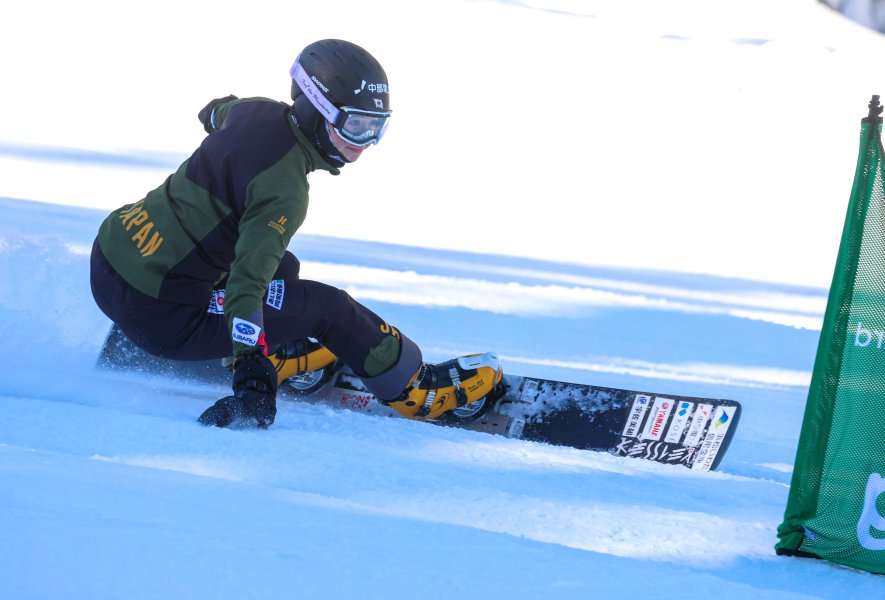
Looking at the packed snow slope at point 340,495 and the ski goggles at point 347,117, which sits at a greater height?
the ski goggles at point 347,117

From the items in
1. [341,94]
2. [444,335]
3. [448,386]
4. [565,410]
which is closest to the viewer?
[341,94]

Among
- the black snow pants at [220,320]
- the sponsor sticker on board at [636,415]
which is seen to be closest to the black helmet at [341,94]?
the black snow pants at [220,320]

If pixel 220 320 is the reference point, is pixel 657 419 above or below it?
below

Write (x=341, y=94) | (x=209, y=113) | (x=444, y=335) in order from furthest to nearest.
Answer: (x=444, y=335), (x=209, y=113), (x=341, y=94)

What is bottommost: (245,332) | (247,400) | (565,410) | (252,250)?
(565,410)

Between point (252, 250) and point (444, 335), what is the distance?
2.73m

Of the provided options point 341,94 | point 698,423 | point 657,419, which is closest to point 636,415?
point 657,419

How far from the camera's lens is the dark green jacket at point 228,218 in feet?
10.3

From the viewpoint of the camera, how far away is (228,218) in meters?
3.31

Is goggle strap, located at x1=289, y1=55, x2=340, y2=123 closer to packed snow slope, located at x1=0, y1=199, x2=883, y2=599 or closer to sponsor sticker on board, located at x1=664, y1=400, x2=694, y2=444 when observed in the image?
packed snow slope, located at x1=0, y1=199, x2=883, y2=599

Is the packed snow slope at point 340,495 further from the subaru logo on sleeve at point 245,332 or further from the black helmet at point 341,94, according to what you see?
the black helmet at point 341,94

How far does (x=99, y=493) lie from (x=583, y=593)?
1.00 m

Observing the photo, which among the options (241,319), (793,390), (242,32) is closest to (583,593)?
(241,319)

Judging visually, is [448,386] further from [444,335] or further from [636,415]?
[444,335]
